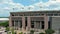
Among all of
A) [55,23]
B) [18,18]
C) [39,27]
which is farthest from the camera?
[18,18]

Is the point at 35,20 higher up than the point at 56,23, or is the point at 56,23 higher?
the point at 35,20

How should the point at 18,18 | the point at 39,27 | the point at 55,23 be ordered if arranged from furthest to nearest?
the point at 18,18 < the point at 39,27 < the point at 55,23

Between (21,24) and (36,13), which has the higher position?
(36,13)

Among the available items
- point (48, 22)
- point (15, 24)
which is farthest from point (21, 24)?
point (48, 22)

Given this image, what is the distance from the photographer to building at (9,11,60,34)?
33.3 metres

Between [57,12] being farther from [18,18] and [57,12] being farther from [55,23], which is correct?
[18,18]

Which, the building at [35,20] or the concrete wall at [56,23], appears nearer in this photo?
the concrete wall at [56,23]

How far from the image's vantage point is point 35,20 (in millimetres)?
35500

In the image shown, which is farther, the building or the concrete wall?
the building

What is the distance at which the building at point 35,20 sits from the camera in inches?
1310

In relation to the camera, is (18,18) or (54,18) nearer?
(54,18)

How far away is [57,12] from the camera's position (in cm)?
3416

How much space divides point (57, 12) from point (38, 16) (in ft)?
13.4

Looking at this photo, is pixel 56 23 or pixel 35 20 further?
pixel 35 20
